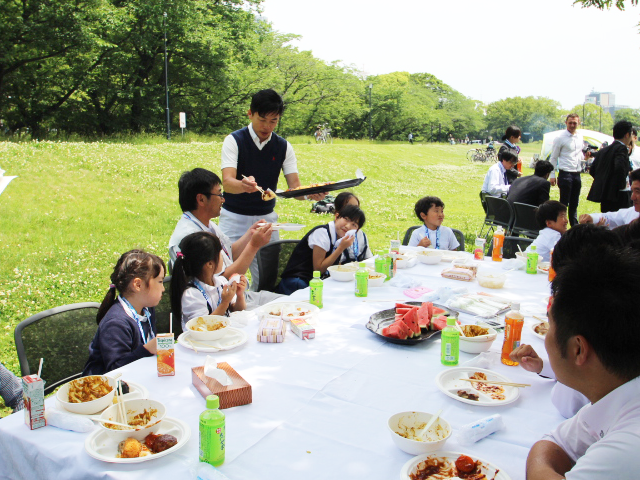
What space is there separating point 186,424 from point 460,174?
21.9 m

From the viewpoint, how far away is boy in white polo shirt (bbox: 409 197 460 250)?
5133 mm

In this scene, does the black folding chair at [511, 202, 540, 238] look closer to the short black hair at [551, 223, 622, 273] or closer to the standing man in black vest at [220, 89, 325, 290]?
the standing man in black vest at [220, 89, 325, 290]

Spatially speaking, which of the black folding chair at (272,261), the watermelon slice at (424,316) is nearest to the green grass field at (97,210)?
the black folding chair at (272,261)

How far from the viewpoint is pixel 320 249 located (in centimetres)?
434

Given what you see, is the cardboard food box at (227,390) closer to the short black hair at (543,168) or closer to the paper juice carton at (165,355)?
the paper juice carton at (165,355)

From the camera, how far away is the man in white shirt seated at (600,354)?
129 centimetres

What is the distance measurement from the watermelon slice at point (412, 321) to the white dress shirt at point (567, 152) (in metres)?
7.45

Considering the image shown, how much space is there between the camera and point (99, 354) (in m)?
2.51

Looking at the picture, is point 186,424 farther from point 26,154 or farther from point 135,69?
point 135,69

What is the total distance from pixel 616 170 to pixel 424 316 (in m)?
6.08

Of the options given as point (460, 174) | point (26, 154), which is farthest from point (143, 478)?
point (460, 174)

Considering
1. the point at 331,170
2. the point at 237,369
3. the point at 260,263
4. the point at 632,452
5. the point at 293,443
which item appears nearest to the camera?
the point at 632,452

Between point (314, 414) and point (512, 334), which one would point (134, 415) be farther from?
point (512, 334)

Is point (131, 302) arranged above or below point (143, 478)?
above
